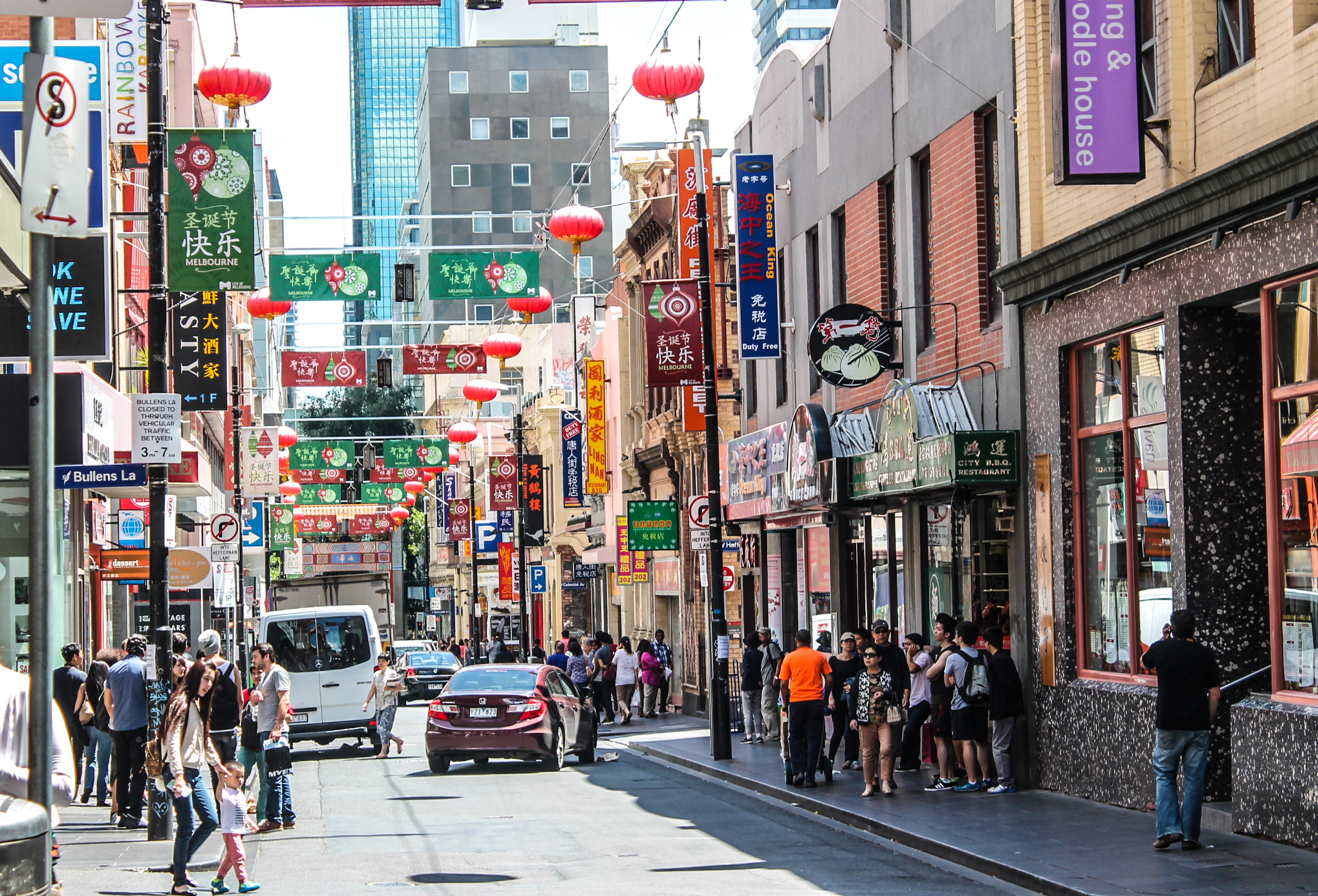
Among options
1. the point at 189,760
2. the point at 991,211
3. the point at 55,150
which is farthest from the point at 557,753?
the point at 55,150

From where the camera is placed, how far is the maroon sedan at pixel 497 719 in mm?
23531

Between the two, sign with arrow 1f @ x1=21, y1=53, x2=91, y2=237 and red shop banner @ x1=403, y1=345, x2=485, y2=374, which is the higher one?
red shop banner @ x1=403, y1=345, x2=485, y2=374

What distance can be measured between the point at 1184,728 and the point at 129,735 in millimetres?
10967

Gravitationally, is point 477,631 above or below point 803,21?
below

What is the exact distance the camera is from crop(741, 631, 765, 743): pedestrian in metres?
26.1

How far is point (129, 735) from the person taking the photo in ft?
60.0

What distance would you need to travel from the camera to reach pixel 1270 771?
1320cm

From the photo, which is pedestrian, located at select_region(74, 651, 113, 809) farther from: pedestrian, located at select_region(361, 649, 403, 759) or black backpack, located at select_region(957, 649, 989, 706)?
black backpack, located at select_region(957, 649, 989, 706)

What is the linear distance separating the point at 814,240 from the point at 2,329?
14858 millimetres

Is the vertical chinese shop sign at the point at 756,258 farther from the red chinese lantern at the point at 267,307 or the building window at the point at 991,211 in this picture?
the red chinese lantern at the point at 267,307

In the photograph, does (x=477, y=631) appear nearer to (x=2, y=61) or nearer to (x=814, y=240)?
(x=814, y=240)

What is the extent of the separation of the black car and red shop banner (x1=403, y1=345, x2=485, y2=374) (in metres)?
11.8

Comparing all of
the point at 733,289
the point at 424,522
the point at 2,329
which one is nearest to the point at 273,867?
the point at 2,329

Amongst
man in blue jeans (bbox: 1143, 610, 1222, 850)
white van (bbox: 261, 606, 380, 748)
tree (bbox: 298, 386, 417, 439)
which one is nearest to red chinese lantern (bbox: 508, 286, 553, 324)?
white van (bbox: 261, 606, 380, 748)
